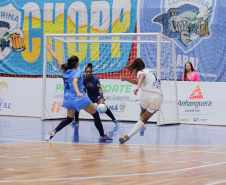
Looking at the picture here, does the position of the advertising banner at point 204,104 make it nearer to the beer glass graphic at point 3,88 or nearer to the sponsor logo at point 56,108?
the sponsor logo at point 56,108

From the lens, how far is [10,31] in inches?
1025

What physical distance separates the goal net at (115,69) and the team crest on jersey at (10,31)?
4.48 metres

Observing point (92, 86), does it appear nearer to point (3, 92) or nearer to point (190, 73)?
point (190, 73)

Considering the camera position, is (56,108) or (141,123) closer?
(141,123)

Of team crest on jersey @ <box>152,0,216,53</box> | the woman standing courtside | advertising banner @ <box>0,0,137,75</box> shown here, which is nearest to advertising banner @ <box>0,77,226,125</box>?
the woman standing courtside

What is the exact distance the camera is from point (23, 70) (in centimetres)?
2536

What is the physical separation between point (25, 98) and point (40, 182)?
13945mm

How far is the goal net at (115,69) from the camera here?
18.0 meters

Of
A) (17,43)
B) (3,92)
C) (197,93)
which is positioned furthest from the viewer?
(17,43)

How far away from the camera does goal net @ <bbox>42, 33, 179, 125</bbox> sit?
707 inches

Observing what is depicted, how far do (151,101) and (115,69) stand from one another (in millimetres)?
10834

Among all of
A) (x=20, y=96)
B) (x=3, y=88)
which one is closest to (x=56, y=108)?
(x=20, y=96)

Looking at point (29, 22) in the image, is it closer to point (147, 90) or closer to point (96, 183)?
point (147, 90)

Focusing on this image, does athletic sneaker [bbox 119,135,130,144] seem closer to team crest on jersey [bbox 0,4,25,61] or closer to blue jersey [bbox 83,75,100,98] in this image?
blue jersey [bbox 83,75,100,98]
